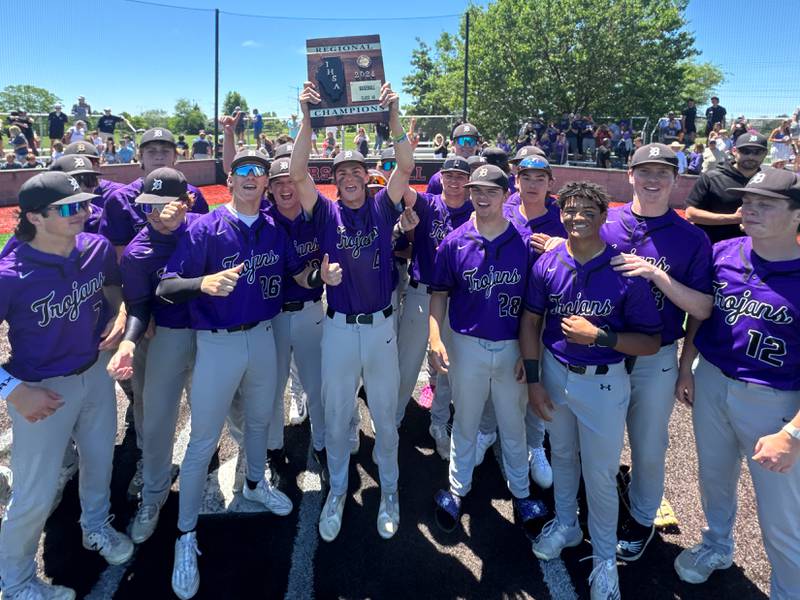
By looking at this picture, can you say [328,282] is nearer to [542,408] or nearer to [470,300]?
[470,300]

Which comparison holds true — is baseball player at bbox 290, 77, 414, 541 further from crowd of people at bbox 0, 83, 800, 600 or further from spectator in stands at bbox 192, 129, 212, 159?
spectator in stands at bbox 192, 129, 212, 159

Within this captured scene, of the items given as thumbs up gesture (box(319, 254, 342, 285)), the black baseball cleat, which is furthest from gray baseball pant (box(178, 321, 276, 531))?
the black baseball cleat

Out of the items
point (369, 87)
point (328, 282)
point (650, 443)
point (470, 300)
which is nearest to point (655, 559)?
point (650, 443)

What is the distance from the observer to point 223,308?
3.21 metres

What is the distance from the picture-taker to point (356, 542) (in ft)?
11.3

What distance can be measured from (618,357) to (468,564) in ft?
5.54

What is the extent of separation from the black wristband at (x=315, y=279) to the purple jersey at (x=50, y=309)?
1.34m

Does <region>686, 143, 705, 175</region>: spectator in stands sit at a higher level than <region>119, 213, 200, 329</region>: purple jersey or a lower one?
higher

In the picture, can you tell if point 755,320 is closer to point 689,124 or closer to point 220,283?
point 220,283

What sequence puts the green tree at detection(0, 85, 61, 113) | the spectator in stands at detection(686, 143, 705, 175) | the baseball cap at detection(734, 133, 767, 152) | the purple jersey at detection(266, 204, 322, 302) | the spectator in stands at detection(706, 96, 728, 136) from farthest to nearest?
the green tree at detection(0, 85, 61, 113) → the spectator in stands at detection(706, 96, 728, 136) → the spectator in stands at detection(686, 143, 705, 175) → the baseball cap at detection(734, 133, 767, 152) → the purple jersey at detection(266, 204, 322, 302)

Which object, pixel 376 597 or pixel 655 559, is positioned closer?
pixel 376 597

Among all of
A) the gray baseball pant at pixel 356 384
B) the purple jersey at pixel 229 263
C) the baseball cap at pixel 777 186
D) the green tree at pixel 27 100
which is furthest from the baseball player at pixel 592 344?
the green tree at pixel 27 100

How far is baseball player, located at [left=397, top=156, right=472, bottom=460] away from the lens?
430 centimetres

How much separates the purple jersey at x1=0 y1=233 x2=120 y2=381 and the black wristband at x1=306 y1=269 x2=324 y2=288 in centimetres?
134
